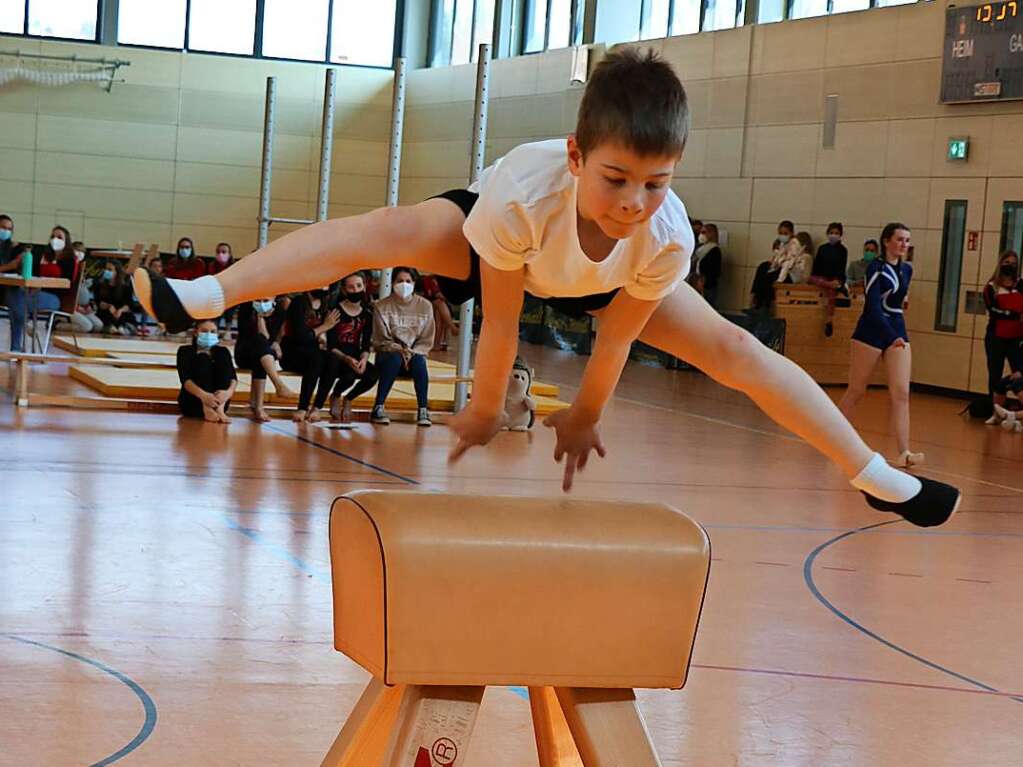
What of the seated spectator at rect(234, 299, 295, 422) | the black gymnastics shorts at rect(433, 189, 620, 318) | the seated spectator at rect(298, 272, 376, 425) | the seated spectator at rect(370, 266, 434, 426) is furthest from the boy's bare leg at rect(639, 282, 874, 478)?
the seated spectator at rect(234, 299, 295, 422)

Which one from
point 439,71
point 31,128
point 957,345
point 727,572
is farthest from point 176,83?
point 727,572

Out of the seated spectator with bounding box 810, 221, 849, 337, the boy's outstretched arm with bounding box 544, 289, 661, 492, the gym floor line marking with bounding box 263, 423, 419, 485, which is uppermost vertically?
the seated spectator with bounding box 810, 221, 849, 337

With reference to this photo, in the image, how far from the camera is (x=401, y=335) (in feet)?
32.2

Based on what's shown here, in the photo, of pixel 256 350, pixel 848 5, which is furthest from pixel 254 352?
pixel 848 5

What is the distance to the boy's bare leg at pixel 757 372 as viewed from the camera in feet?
9.77

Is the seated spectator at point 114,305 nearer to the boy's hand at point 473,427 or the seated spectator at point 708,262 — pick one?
the seated spectator at point 708,262

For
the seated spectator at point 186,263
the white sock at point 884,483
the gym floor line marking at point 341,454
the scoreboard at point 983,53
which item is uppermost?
the scoreboard at point 983,53

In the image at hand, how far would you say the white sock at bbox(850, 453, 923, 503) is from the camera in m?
3.02

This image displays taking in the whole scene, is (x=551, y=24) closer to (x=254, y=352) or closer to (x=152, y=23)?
(x=152, y=23)

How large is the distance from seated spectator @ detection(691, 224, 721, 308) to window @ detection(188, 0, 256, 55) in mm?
10132

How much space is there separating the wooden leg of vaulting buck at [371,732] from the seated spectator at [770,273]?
529 inches

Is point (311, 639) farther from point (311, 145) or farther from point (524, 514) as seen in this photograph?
point (311, 145)

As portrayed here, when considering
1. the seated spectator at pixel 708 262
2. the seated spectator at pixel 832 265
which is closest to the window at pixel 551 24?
the seated spectator at pixel 708 262

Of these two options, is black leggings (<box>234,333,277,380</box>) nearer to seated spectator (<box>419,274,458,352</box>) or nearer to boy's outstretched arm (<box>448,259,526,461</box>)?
boy's outstretched arm (<box>448,259,526,461</box>)
